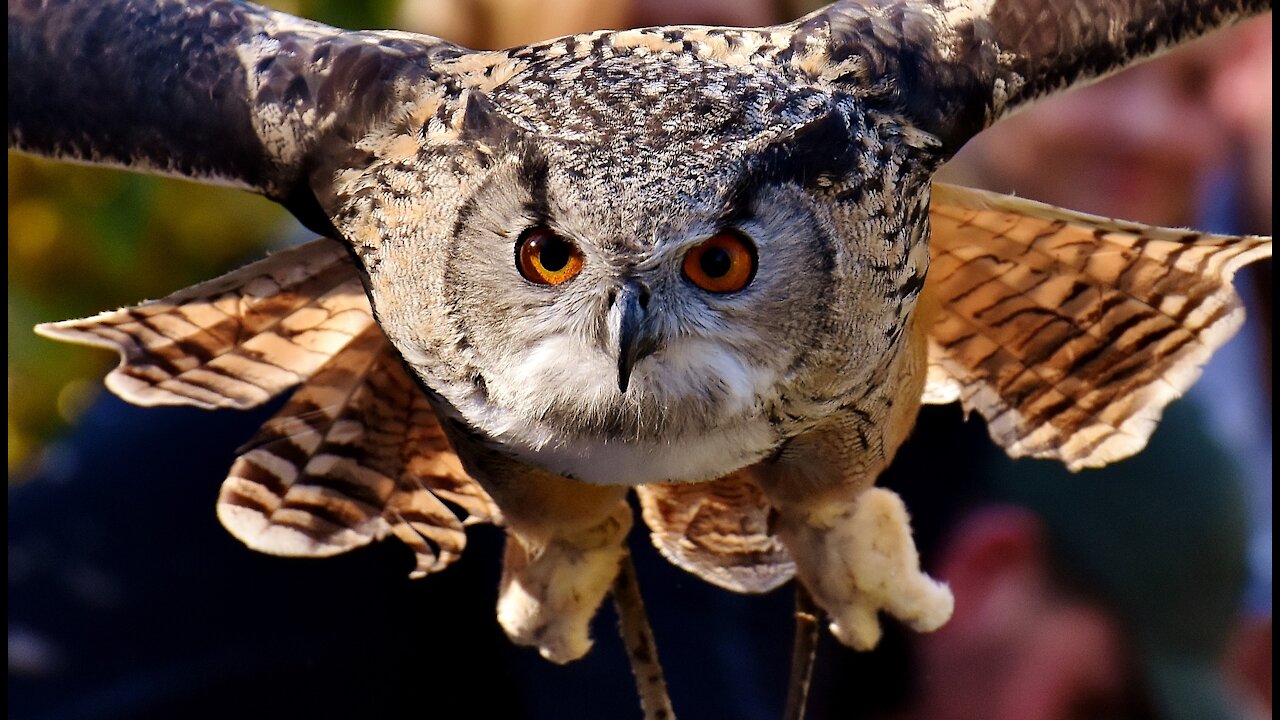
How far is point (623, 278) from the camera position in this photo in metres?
0.75

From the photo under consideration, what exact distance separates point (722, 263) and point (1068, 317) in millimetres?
482

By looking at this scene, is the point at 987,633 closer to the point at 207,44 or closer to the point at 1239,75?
the point at 1239,75

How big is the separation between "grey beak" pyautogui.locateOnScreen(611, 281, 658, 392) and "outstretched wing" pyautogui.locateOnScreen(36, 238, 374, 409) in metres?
0.41

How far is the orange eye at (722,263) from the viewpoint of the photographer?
0.76m

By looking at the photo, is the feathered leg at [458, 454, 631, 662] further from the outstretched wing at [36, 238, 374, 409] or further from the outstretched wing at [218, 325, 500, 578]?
the outstretched wing at [36, 238, 374, 409]

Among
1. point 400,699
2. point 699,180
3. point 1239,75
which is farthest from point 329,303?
point 1239,75

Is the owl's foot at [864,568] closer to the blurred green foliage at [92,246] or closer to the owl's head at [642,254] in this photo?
the owl's head at [642,254]

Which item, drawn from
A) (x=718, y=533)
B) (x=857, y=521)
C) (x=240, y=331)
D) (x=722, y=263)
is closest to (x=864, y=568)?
(x=857, y=521)

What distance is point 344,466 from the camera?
1.16 meters

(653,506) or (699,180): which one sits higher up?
(699,180)

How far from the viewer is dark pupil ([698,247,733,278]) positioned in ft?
2.52

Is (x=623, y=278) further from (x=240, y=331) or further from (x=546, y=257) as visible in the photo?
(x=240, y=331)

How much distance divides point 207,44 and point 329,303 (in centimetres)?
25

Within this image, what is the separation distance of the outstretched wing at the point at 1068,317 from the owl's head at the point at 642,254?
27cm
